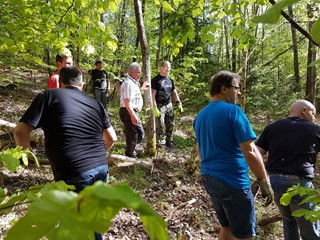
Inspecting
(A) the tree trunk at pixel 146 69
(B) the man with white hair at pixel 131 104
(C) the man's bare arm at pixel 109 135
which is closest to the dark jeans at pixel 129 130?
(B) the man with white hair at pixel 131 104

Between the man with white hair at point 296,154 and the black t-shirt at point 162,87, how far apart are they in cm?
370

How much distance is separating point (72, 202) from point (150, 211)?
107mm

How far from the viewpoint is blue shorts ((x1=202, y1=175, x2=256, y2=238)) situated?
2771 mm

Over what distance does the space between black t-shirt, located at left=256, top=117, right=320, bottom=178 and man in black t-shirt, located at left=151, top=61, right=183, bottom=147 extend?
351cm

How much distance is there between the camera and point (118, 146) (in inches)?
264

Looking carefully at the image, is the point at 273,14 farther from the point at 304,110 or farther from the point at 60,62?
the point at 60,62

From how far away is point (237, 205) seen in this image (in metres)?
2.78

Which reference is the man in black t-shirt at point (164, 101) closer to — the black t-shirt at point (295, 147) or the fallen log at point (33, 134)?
the fallen log at point (33, 134)

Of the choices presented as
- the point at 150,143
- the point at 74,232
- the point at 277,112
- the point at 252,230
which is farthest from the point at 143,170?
the point at 277,112

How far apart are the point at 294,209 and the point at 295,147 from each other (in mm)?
708

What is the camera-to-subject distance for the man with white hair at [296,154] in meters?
3.29

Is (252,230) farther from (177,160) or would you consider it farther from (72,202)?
(177,160)

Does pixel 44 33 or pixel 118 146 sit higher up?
pixel 44 33

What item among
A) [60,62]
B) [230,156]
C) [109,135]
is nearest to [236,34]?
[230,156]
